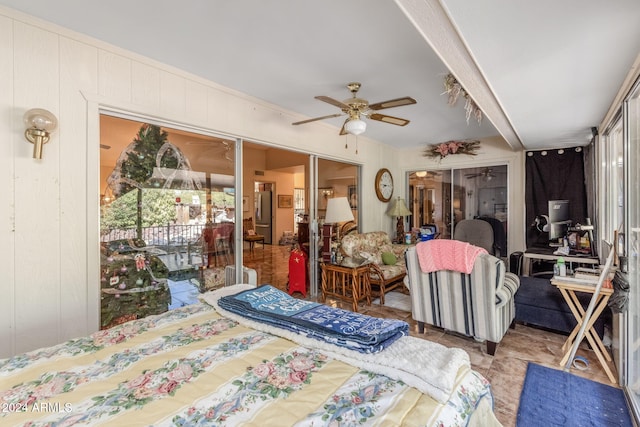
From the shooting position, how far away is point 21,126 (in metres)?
1.95

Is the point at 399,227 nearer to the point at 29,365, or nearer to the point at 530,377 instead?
the point at 530,377

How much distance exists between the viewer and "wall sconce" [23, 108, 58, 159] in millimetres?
1901

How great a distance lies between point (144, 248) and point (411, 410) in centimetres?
257

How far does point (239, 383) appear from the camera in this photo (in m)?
1.03

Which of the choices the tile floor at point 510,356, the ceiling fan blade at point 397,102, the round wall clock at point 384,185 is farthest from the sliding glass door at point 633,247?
the round wall clock at point 384,185

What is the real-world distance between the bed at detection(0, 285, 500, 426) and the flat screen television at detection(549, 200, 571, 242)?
3483 mm

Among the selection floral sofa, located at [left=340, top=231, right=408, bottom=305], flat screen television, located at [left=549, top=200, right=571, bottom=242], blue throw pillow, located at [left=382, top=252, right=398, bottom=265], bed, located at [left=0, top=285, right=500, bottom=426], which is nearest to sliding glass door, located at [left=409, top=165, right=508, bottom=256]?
flat screen television, located at [left=549, top=200, right=571, bottom=242]

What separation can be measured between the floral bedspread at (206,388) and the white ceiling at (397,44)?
155cm

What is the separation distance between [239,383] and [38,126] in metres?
2.09

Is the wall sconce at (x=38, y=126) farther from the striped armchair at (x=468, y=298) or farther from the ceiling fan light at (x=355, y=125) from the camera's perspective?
the striped armchair at (x=468, y=298)

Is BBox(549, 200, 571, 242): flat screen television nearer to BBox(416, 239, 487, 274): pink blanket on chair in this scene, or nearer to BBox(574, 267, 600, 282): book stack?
BBox(574, 267, 600, 282): book stack

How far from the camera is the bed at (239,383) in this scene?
0.88 m

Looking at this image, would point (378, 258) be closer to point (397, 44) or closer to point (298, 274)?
point (298, 274)

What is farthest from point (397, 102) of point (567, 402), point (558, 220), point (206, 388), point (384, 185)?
point (384, 185)
